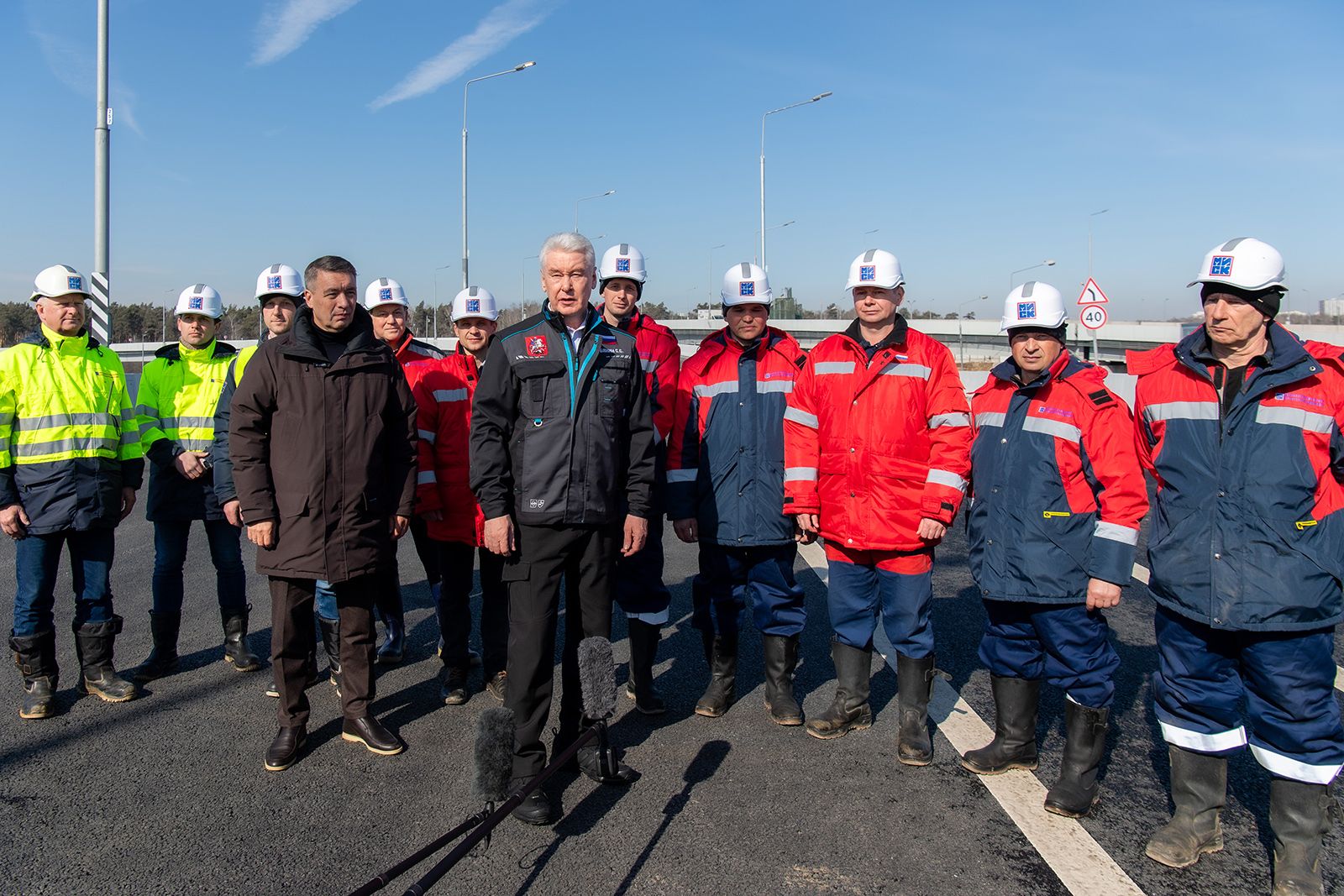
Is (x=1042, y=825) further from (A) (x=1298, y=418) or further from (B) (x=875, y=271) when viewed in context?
(B) (x=875, y=271)

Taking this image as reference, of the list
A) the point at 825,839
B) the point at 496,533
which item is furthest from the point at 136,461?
the point at 825,839

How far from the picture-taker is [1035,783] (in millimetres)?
3965

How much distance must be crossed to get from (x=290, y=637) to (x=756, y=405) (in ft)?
8.39

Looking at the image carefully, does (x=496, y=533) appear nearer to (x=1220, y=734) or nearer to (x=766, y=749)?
(x=766, y=749)

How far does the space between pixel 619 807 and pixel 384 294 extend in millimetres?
3419

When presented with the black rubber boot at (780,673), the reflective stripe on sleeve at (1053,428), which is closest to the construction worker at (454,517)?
the black rubber boot at (780,673)

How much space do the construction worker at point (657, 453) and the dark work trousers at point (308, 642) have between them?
1.28 m

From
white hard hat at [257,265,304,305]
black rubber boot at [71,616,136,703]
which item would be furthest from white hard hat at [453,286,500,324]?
black rubber boot at [71,616,136,703]

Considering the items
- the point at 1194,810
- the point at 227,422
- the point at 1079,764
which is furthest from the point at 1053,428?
the point at 227,422

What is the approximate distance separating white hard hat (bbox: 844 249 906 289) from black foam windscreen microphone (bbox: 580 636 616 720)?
7.19 feet

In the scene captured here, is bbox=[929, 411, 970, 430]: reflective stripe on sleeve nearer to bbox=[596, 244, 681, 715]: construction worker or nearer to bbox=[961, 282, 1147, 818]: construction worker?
bbox=[961, 282, 1147, 818]: construction worker

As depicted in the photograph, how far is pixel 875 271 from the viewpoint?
176 inches

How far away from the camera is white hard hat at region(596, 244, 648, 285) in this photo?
534 centimetres

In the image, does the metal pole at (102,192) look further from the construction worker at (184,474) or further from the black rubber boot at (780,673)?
the black rubber boot at (780,673)
